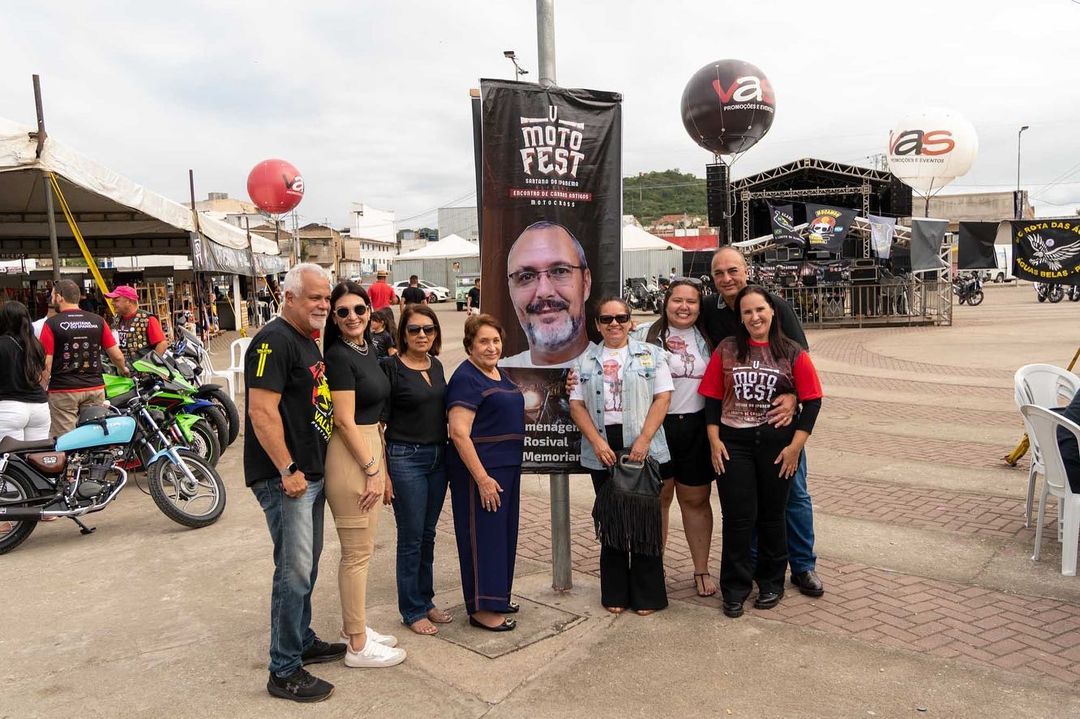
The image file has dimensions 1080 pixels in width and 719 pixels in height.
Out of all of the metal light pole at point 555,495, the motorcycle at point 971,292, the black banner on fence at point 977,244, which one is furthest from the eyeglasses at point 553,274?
the motorcycle at point 971,292

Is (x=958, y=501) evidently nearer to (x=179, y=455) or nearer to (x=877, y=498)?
(x=877, y=498)

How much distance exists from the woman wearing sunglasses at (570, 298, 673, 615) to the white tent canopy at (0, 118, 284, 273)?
21.4 ft

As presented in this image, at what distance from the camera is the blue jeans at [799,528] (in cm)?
427

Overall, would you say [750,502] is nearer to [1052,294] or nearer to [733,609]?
[733,609]

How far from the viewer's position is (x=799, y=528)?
14.0 ft

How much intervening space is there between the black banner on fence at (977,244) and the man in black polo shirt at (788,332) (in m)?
14.9

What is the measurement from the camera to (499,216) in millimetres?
4023

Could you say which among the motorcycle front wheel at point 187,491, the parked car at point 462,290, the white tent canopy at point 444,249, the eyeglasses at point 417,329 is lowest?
the motorcycle front wheel at point 187,491

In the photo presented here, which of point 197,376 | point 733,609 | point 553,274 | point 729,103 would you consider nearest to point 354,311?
point 553,274

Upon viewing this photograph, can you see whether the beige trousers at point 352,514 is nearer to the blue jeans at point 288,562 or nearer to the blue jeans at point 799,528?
the blue jeans at point 288,562

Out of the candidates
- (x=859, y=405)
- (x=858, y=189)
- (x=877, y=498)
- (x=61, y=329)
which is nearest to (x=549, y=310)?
(x=877, y=498)

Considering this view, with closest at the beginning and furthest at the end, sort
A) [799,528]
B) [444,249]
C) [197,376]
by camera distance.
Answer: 1. [799,528]
2. [197,376]
3. [444,249]

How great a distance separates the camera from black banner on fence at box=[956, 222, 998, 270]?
1678 centimetres

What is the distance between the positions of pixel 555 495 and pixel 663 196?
89.1 meters
